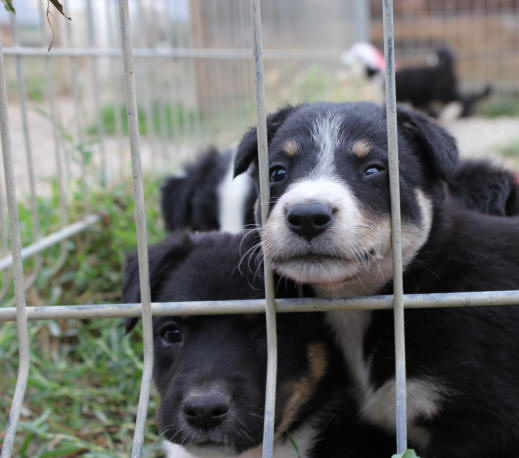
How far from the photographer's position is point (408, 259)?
2.19 meters

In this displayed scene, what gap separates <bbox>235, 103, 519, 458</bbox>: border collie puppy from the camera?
73.5 inches

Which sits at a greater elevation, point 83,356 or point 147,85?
point 147,85

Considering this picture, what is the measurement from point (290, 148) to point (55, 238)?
173 centimetres

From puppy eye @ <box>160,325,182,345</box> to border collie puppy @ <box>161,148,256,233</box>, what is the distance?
1.24m

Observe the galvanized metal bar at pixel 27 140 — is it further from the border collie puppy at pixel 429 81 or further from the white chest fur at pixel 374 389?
the border collie puppy at pixel 429 81

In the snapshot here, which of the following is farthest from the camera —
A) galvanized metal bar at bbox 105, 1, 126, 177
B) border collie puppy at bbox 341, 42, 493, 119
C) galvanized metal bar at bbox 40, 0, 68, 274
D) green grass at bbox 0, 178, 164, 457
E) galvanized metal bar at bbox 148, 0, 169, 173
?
border collie puppy at bbox 341, 42, 493, 119

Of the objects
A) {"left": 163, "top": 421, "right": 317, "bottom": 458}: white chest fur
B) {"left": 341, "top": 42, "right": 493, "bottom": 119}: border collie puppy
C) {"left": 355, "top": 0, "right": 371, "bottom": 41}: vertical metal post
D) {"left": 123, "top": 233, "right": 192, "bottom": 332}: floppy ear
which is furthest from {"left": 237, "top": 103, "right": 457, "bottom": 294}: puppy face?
{"left": 355, "top": 0, "right": 371, "bottom": 41}: vertical metal post

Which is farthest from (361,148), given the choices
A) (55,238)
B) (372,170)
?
(55,238)

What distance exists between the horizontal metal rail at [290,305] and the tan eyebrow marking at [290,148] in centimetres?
60

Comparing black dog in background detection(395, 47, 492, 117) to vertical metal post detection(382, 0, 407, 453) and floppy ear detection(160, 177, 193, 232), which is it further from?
vertical metal post detection(382, 0, 407, 453)

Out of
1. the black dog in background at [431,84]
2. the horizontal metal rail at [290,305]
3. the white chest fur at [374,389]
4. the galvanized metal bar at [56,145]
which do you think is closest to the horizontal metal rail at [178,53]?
the galvanized metal bar at [56,145]

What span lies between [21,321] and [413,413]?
1.16 m

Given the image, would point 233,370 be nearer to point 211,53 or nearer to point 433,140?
point 433,140

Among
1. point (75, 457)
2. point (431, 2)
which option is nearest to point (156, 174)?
point (75, 457)
